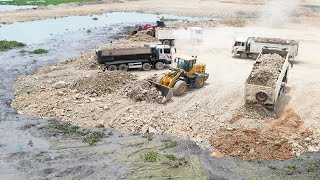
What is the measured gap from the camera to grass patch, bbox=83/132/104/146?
17.8 m

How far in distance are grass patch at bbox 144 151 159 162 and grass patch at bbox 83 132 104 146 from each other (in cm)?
302

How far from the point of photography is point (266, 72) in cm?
2047

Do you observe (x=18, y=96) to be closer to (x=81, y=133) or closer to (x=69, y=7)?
(x=81, y=133)

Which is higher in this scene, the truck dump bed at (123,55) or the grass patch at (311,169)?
the truck dump bed at (123,55)

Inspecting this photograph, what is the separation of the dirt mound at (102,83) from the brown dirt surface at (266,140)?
8.20 m

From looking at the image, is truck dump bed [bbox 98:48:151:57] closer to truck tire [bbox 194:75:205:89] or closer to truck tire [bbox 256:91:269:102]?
truck tire [bbox 194:75:205:89]

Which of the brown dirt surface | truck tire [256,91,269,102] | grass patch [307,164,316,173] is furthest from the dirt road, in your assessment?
grass patch [307,164,316,173]

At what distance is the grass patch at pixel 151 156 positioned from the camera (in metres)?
16.0

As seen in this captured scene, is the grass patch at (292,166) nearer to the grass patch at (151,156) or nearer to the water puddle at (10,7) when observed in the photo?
the grass patch at (151,156)

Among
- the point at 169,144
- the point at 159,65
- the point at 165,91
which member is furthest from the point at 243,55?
the point at 169,144

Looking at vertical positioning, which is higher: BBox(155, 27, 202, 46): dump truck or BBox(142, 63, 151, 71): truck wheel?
BBox(155, 27, 202, 46): dump truck

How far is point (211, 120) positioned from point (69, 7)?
53.6m

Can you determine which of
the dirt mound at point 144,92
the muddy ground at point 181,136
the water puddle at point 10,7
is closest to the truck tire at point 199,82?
the muddy ground at point 181,136

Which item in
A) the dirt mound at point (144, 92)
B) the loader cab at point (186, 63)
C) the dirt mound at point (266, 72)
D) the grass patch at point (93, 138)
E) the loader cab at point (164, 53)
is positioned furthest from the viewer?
the loader cab at point (164, 53)
